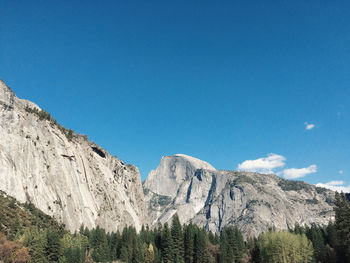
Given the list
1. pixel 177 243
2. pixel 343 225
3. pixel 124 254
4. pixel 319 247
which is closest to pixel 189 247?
pixel 177 243

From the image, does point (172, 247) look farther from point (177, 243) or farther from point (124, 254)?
point (124, 254)

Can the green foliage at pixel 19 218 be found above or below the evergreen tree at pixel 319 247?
above

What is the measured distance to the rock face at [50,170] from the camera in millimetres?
129000

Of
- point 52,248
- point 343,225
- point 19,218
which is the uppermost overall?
point 19,218

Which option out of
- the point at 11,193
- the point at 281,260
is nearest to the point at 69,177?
the point at 11,193

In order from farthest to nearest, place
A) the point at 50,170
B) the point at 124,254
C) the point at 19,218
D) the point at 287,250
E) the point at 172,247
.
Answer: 1. the point at 50,170
2. the point at 124,254
3. the point at 19,218
4. the point at 172,247
5. the point at 287,250

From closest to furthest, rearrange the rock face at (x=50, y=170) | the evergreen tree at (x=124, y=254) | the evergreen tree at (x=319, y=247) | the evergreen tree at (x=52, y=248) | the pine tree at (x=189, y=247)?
the evergreen tree at (x=52, y=248)
the pine tree at (x=189, y=247)
the evergreen tree at (x=319, y=247)
the evergreen tree at (x=124, y=254)
the rock face at (x=50, y=170)

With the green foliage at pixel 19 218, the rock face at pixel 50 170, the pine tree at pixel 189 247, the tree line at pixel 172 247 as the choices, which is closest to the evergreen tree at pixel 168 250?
the tree line at pixel 172 247

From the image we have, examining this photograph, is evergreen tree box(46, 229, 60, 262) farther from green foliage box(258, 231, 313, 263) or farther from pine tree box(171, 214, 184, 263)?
green foliage box(258, 231, 313, 263)

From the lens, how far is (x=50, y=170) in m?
148

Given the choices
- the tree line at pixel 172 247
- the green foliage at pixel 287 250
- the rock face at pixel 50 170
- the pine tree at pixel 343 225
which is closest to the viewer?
the tree line at pixel 172 247

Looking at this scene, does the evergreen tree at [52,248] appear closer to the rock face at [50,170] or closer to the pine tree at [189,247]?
the pine tree at [189,247]

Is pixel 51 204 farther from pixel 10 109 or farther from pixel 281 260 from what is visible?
pixel 281 260

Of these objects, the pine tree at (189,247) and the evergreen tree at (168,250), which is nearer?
the evergreen tree at (168,250)
